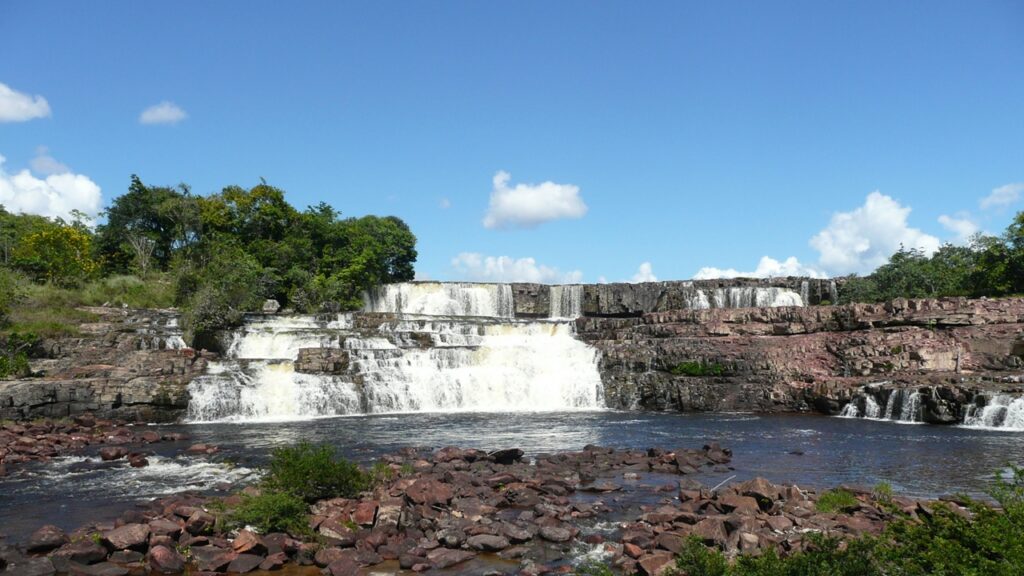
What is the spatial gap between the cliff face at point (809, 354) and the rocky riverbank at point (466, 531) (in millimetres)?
19316

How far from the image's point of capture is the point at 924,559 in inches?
297

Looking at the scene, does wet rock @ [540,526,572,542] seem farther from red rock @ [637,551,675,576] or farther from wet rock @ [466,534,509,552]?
red rock @ [637,551,675,576]

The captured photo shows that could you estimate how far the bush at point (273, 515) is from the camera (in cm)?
1126

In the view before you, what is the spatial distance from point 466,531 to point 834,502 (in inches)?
251

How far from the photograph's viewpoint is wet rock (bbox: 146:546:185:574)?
10094 mm

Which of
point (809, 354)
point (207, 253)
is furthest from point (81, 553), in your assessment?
point (207, 253)

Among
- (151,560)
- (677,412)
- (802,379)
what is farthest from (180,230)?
(151,560)

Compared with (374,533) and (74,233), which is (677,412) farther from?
(74,233)

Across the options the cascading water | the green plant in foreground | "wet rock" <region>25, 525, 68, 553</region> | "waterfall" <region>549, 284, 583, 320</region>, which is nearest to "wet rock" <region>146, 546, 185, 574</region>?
"wet rock" <region>25, 525, 68, 553</region>

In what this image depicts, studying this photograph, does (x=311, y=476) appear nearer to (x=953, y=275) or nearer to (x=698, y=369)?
(x=698, y=369)

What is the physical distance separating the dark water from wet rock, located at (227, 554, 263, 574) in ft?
13.8

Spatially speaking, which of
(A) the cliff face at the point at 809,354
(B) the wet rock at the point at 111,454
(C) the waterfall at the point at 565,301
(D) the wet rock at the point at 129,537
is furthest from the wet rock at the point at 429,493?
(C) the waterfall at the point at 565,301

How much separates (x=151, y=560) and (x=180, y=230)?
5034cm

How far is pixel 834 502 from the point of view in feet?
39.7
